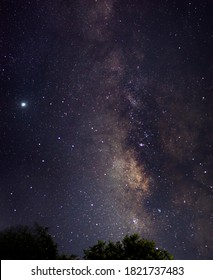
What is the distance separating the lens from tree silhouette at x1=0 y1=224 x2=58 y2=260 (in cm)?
2998

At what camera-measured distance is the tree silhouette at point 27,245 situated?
29978mm

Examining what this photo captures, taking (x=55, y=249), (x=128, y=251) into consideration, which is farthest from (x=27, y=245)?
(x=128, y=251)

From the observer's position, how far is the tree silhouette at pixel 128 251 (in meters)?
29.4

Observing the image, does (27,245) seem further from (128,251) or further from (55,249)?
(128,251)

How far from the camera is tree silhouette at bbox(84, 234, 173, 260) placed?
29.4 m

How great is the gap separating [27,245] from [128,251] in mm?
8849

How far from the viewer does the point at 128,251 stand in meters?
30.0

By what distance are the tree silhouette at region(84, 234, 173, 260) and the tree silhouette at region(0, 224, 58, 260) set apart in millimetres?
3879

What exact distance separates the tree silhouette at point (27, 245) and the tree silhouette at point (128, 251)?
3.88 m

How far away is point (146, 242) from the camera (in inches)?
1181
